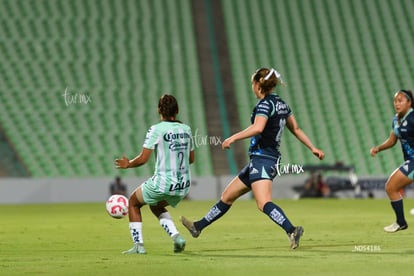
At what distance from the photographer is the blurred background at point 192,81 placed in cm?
2892

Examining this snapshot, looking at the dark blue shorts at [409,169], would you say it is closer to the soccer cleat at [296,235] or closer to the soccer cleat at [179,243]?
the soccer cleat at [296,235]

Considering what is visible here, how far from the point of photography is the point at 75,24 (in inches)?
1323

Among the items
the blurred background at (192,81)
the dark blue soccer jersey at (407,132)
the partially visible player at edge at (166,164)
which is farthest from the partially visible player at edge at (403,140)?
the blurred background at (192,81)

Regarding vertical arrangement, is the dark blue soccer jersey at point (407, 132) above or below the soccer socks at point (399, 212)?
above

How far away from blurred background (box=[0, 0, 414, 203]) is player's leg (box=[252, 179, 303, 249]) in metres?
17.0

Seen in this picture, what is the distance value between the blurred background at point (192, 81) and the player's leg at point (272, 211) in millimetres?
16954

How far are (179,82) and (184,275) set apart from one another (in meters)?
25.8

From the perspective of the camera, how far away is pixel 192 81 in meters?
33.4

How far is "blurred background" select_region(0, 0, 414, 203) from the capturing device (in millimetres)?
28922

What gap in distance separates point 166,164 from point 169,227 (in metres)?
0.68

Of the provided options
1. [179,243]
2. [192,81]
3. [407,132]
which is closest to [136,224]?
[179,243]

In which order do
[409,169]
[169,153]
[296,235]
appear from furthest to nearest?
[409,169] < [296,235] < [169,153]

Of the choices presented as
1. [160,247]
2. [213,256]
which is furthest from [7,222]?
[213,256]

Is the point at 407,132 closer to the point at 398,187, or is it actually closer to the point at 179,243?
the point at 398,187
